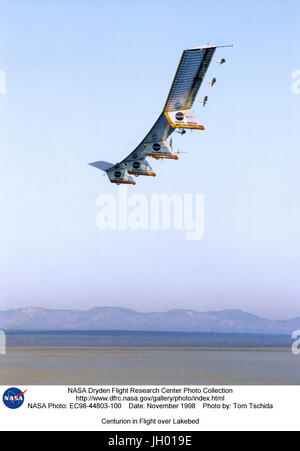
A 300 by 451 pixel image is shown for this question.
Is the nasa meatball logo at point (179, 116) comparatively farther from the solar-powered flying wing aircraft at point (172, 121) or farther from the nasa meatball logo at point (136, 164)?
the nasa meatball logo at point (136, 164)

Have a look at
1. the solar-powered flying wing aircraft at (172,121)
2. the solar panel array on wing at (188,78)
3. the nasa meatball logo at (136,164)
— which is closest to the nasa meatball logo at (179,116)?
the solar-powered flying wing aircraft at (172,121)

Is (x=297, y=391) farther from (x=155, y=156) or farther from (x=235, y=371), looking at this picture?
(x=155, y=156)

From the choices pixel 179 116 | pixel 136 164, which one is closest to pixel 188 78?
pixel 179 116

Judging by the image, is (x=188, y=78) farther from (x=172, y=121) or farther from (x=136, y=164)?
(x=136, y=164)

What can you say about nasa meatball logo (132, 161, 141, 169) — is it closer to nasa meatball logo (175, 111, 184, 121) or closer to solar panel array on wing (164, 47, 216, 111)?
solar panel array on wing (164, 47, 216, 111)

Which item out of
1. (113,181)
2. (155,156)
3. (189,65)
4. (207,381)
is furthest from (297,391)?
(113,181)

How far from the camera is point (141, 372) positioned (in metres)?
50.3

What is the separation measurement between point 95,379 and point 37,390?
71.2ft

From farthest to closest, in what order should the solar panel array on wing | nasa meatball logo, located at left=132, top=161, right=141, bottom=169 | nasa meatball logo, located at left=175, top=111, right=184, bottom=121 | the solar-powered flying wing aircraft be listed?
1. nasa meatball logo, located at left=132, top=161, right=141, bottom=169
2. nasa meatball logo, located at left=175, top=111, right=184, bottom=121
3. the solar-powered flying wing aircraft
4. the solar panel array on wing

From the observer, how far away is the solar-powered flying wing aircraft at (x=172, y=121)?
5350 centimetres

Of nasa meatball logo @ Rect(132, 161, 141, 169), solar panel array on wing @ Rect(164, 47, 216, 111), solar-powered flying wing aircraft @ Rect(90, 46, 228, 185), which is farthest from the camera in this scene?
nasa meatball logo @ Rect(132, 161, 141, 169)

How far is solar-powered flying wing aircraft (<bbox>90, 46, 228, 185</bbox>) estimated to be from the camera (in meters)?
53.5

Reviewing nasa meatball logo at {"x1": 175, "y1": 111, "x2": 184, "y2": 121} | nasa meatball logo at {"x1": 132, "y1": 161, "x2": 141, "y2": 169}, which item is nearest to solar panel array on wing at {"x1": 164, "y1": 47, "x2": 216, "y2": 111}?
nasa meatball logo at {"x1": 175, "y1": 111, "x2": 184, "y2": 121}

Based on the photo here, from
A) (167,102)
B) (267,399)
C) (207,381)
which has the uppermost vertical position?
(167,102)
